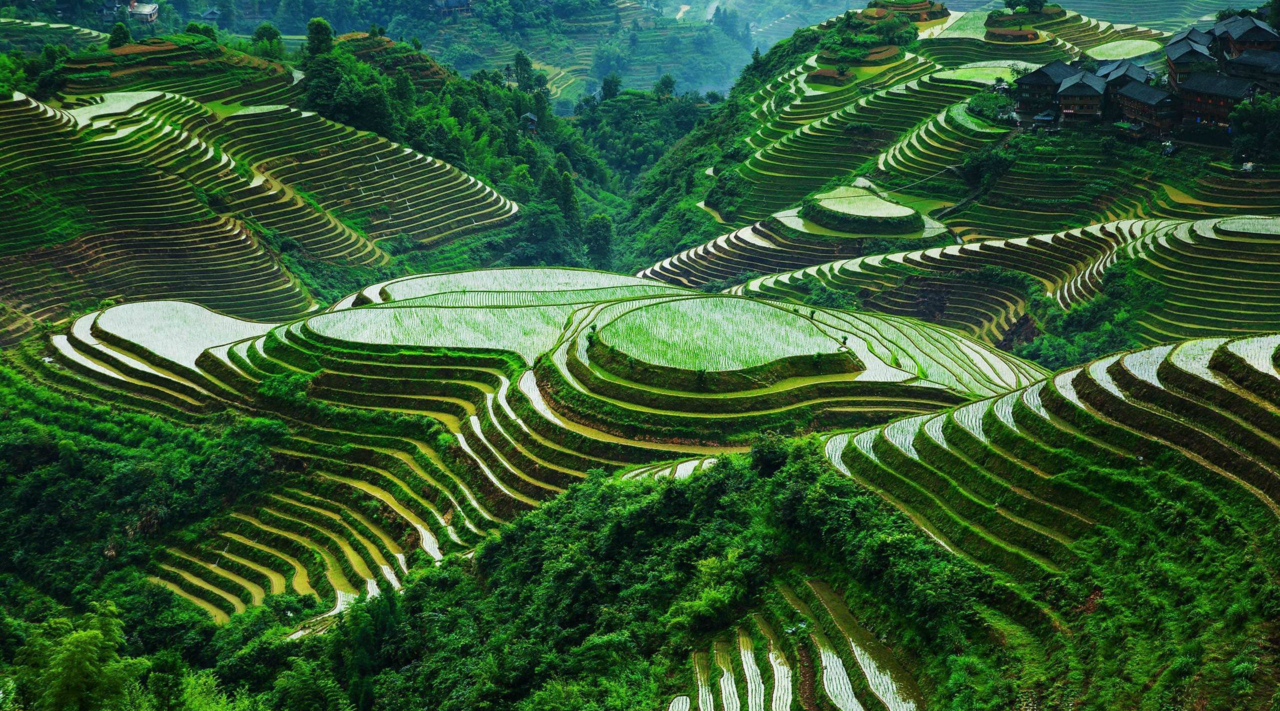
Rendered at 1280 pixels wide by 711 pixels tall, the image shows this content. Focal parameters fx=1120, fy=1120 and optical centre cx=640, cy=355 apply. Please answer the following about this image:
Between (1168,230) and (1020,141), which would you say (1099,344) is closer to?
(1168,230)

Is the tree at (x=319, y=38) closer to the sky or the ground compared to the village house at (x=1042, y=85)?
closer to the sky

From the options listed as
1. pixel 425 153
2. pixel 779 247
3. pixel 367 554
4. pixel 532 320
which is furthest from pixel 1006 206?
pixel 367 554

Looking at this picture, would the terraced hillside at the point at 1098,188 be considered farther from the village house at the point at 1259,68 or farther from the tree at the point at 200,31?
the tree at the point at 200,31

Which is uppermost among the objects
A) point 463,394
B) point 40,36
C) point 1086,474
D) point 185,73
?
point 40,36

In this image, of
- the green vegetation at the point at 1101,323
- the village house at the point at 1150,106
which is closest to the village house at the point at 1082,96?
the village house at the point at 1150,106

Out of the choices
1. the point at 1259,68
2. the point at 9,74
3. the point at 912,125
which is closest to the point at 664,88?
the point at 912,125

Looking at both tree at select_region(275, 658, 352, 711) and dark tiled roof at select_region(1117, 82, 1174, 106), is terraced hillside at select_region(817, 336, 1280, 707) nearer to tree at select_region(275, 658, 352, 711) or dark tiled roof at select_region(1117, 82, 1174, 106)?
tree at select_region(275, 658, 352, 711)

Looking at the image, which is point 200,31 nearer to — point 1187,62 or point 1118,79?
point 1118,79
